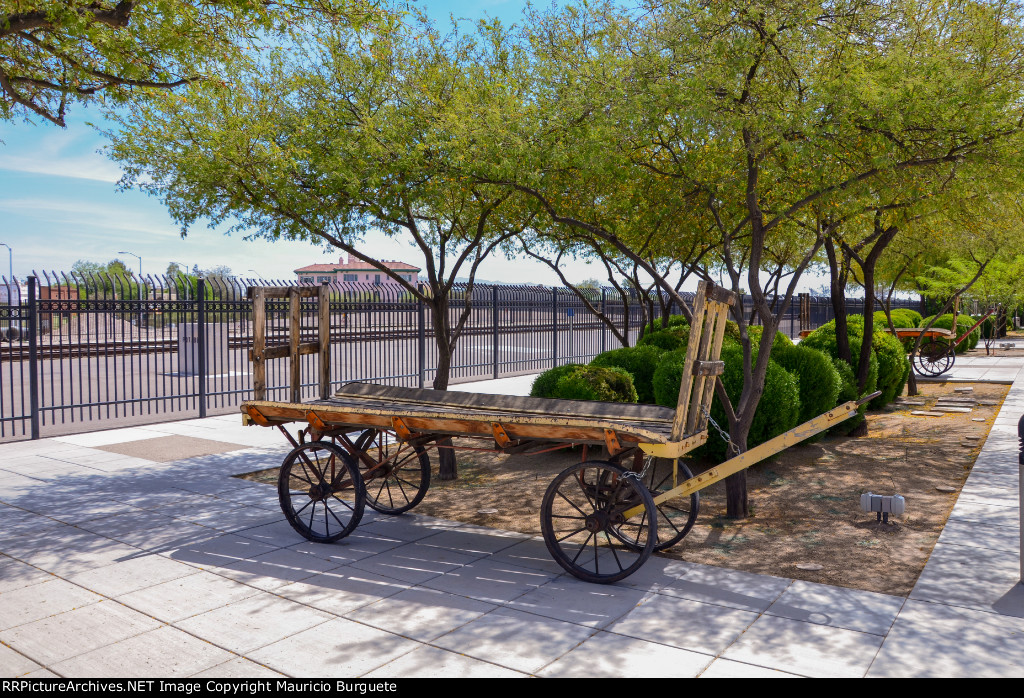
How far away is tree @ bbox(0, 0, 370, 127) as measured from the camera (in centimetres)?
745

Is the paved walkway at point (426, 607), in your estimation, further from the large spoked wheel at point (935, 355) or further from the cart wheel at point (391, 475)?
the large spoked wheel at point (935, 355)

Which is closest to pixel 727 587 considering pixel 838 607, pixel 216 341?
pixel 838 607

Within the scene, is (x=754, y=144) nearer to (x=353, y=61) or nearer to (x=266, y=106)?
(x=353, y=61)

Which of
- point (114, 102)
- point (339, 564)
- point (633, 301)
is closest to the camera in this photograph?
point (339, 564)

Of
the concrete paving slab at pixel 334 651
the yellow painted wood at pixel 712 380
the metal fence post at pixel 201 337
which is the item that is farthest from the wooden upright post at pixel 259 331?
the metal fence post at pixel 201 337

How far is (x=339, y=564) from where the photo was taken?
19.4ft

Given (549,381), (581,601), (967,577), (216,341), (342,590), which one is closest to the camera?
(581,601)

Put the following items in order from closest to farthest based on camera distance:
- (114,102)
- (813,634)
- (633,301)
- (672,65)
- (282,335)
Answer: (813,634) → (672,65) → (114,102) → (282,335) → (633,301)

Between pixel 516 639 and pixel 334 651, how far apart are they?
96 cm

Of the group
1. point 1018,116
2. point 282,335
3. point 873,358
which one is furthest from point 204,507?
point 282,335

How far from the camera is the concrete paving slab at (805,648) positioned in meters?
4.11

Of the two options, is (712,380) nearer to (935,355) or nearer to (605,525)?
(605,525)

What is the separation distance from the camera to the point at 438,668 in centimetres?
411

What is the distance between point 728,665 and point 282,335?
20.3m
